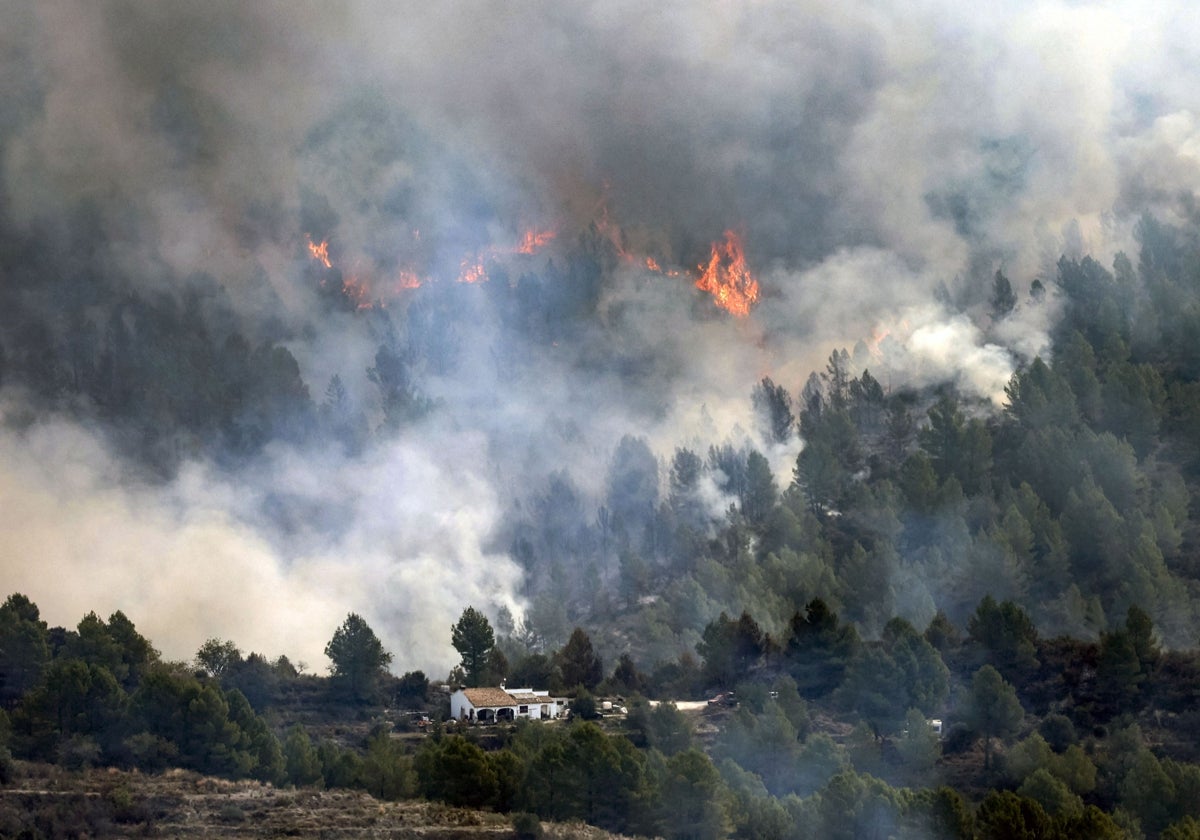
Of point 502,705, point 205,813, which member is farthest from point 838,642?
point 205,813

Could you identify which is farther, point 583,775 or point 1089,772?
point 1089,772

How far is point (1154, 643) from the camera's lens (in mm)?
92062

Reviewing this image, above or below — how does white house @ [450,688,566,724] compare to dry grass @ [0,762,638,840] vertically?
above

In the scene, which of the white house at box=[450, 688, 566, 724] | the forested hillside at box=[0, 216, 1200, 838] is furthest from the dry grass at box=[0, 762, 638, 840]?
the white house at box=[450, 688, 566, 724]

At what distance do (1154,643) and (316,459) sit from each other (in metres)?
101

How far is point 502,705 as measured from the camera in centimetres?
10156

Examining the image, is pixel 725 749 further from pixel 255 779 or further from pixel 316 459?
pixel 316 459

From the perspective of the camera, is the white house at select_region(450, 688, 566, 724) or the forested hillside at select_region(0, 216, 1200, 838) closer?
the forested hillside at select_region(0, 216, 1200, 838)

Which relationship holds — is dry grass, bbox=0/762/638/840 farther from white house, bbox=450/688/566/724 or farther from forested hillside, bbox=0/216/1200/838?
white house, bbox=450/688/566/724

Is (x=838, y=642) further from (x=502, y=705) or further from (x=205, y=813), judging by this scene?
(x=205, y=813)

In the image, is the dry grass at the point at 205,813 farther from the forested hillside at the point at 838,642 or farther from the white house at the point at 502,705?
the white house at the point at 502,705

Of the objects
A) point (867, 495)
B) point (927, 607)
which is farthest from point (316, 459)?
point (927, 607)

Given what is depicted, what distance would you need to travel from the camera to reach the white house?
100 m

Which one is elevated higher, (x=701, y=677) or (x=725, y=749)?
(x=701, y=677)
